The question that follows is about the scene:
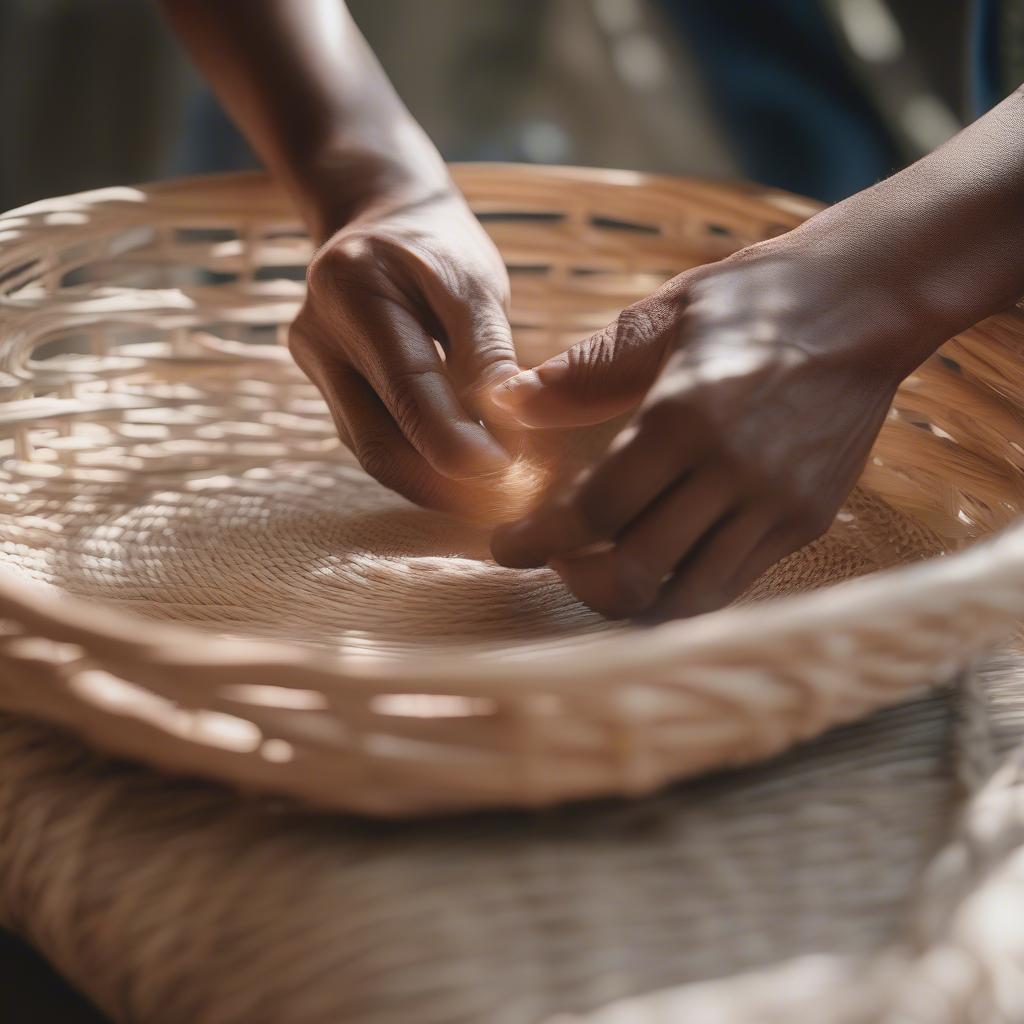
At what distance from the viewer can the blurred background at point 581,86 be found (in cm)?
111

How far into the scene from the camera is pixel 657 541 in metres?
0.40

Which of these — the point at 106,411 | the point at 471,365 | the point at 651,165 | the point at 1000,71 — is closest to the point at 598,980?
the point at 471,365

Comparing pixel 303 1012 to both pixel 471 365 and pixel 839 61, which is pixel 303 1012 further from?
pixel 839 61

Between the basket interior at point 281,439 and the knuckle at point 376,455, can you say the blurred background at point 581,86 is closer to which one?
the basket interior at point 281,439

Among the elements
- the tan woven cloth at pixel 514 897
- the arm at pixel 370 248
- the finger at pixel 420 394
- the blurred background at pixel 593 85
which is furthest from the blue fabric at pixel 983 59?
the tan woven cloth at pixel 514 897

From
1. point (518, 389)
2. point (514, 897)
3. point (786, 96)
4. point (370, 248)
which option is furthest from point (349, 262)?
point (786, 96)

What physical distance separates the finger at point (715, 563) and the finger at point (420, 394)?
0.12m

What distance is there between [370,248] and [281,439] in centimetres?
18

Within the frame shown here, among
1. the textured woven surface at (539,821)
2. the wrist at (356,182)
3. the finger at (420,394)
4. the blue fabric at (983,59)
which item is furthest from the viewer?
the blue fabric at (983,59)

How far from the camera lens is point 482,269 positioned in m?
0.59

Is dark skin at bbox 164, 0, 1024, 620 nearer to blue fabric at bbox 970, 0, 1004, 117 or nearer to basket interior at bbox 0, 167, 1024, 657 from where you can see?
basket interior at bbox 0, 167, 1024, 657

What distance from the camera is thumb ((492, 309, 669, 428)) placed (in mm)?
458

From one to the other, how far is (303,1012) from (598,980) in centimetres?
7

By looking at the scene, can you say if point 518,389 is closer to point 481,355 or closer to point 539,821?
point 481,355
